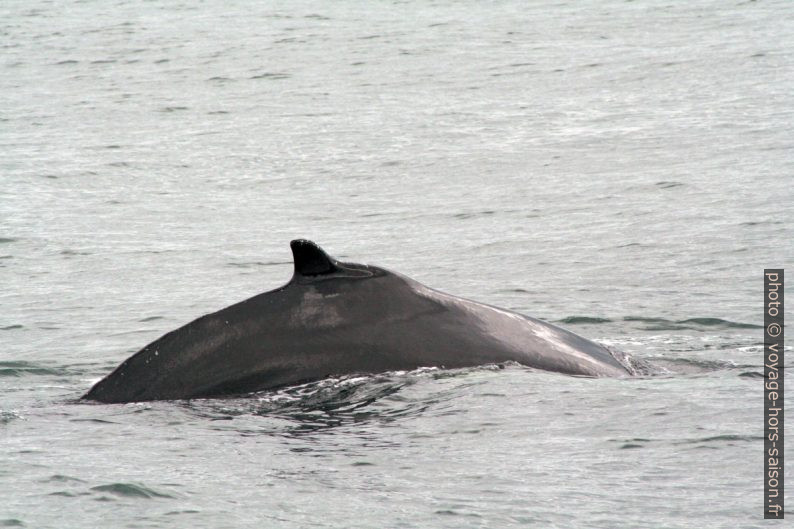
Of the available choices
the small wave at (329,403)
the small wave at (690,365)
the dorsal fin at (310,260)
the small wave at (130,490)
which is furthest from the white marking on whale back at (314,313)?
the small wave at (690,365)

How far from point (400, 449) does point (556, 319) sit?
500 cm

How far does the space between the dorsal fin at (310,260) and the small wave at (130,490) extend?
59.9 inches

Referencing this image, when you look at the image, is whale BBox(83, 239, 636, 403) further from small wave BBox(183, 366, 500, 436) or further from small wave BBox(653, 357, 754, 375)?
small wave BBox(653, 357, 754, 375)

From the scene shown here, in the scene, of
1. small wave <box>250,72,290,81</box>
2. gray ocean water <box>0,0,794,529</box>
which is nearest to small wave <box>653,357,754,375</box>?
gray ocean water <box>0,0,794,529</box>

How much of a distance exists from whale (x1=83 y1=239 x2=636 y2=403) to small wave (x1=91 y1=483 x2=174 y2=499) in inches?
41.1

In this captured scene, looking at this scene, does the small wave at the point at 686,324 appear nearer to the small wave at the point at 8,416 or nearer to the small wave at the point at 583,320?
the small wave at the point at 583,320

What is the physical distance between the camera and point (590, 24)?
38156 mm

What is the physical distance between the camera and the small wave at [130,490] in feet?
22.2

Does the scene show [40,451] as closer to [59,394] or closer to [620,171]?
[59,394]

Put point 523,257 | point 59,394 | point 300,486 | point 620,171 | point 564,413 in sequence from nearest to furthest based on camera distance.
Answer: point 300,486
point 564,413
point 59,394
point 523,257
point 620,171

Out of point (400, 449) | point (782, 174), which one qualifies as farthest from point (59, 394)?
point (782, 174)

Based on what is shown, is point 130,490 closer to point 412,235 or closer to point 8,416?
point 8,416

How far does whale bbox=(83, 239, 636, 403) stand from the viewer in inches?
310

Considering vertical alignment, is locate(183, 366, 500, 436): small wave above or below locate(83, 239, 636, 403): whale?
below
